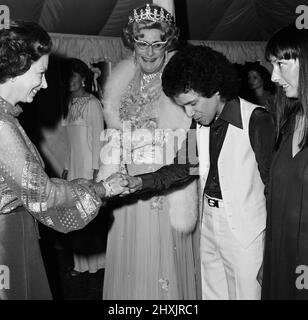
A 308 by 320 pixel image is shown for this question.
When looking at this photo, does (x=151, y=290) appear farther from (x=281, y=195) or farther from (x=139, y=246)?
(x=281, y=195)

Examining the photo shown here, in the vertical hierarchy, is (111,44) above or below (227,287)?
above

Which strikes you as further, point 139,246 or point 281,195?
point 139,246

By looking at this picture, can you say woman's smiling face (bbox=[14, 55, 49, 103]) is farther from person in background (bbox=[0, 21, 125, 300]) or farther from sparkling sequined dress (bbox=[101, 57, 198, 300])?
sparkling sequined dress (bbox=[101, 57, 198, 300])

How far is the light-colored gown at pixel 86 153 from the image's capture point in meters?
4.22

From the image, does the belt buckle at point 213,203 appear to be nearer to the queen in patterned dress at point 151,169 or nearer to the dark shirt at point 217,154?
the dark shirt at point 217,154

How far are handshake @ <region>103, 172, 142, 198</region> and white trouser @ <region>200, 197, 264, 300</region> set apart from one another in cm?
40

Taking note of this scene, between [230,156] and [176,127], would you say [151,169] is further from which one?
[230,156]

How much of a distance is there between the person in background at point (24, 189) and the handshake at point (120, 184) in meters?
0.13

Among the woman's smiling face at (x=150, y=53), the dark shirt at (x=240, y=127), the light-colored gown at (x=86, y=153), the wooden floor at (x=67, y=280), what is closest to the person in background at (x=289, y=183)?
the dark shirt at (x=240, y=127)

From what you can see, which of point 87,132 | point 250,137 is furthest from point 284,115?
point 87,132

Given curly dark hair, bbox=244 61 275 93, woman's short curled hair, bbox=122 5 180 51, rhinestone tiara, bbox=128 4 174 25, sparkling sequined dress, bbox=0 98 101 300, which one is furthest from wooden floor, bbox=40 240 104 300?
curly dark hair, bbox=244 61 275 93

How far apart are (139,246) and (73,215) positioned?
802mm

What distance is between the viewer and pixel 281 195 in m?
1.77

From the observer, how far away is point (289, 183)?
1718 mm
